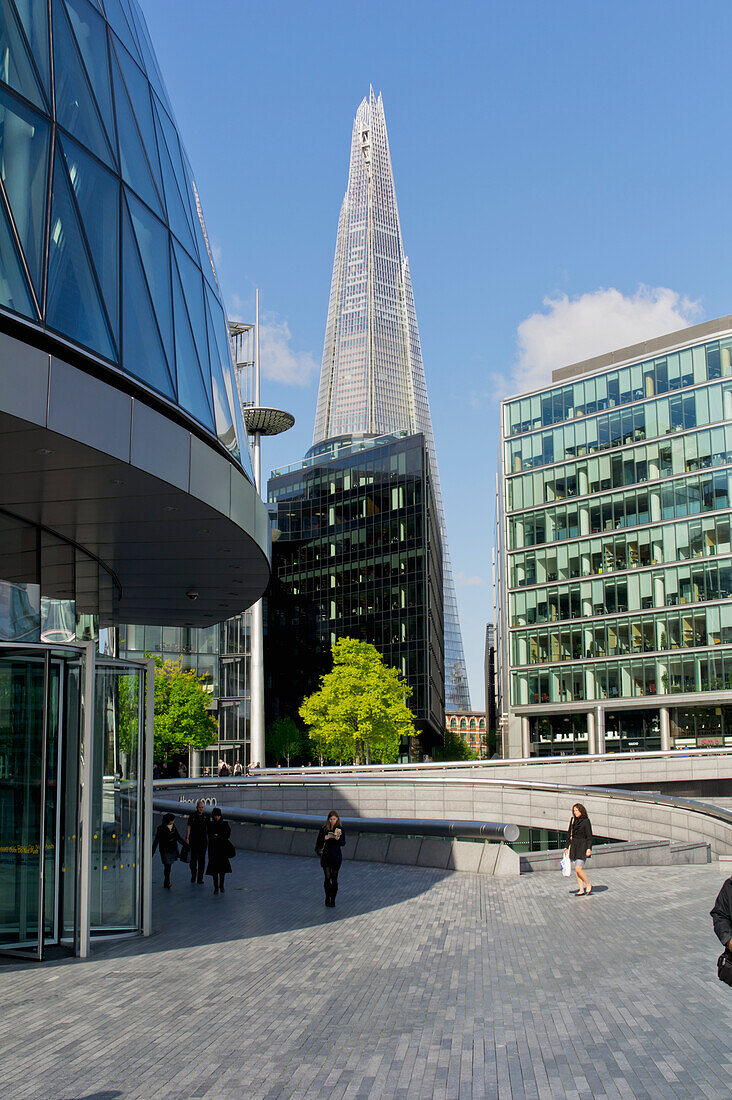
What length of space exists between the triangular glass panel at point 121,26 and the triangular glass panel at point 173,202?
3.25 feet

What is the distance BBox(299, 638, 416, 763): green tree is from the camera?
64.7 meters

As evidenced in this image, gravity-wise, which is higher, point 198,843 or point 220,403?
point 220,403

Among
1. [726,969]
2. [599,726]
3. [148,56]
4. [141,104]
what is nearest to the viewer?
[726,969]

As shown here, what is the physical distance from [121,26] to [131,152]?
2.74 metres

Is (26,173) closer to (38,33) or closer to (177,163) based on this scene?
(38,33)

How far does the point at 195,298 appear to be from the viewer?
1480cm

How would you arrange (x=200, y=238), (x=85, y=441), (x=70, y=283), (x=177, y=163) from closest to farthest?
(x=85, y=441) → (x=70, y=283) → (x=177, y=163) → (x=200, y=238)

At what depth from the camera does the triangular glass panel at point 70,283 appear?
33.6 ft

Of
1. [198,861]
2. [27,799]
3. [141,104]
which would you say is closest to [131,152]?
[141,104]

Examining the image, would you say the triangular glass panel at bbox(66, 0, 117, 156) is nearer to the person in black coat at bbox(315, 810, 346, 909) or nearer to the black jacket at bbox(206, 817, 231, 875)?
the person in black coat at bbox(315, 810, 346, 909)

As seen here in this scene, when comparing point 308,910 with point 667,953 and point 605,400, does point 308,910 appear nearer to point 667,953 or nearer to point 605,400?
point 667,953

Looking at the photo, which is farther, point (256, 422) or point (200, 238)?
point (256, 422)

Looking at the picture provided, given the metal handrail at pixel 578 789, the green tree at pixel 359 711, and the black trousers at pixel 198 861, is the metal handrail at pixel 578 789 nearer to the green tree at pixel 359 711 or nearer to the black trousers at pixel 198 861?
the black trousers at pixel 198 861

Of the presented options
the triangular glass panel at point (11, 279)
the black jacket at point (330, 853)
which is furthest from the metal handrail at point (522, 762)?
the triangular glass panel at point (11, 279)
